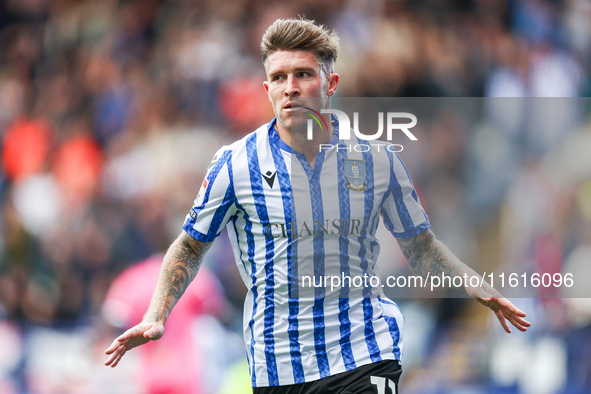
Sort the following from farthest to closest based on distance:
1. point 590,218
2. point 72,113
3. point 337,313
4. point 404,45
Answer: point 72,113 → point 404,45 → point 590,218 → point 337,313

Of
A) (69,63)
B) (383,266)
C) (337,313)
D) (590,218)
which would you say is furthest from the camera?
(69,63)

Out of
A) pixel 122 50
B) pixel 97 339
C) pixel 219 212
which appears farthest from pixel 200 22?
pixel 219 212

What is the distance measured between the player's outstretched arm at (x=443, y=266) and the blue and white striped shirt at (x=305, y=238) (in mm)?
84

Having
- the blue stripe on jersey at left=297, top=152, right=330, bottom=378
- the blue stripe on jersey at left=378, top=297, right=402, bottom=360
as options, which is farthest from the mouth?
the blue stripe on jersey at left=378, top=297, right=402, bottom=360

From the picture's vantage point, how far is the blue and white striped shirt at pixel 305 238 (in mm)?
2775

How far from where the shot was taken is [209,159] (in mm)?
6902

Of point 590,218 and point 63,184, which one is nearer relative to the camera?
point 590,218

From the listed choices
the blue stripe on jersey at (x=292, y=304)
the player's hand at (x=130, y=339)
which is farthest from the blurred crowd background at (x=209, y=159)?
the player's hand at (x=130, y=339)

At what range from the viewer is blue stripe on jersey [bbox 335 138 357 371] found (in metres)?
2.76

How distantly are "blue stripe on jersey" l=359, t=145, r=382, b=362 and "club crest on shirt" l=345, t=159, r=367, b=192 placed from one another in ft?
0.07

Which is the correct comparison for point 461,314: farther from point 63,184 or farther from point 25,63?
point 25,63

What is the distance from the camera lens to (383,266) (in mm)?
5285

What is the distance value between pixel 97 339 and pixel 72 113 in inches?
121

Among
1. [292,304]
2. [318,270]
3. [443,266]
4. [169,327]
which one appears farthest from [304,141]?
[169,327]
